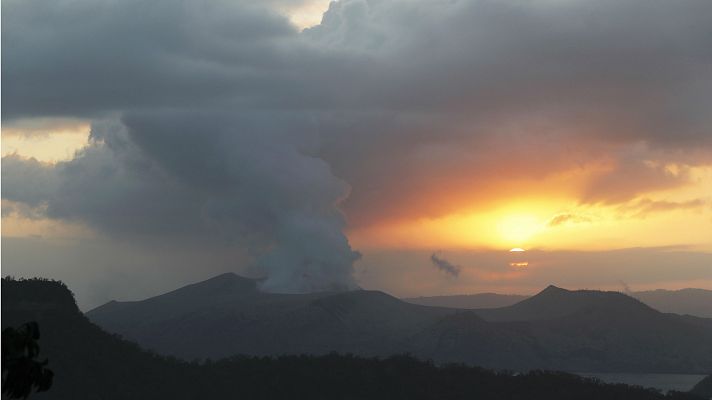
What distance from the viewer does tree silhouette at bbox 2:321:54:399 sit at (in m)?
35.5

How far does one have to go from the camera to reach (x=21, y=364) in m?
36.0

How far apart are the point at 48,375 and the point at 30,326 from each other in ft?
6.24

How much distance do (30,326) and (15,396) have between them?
10.3ft

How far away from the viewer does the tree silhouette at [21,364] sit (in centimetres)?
3550

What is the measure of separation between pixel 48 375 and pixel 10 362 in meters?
1.31

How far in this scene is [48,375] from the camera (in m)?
36.1

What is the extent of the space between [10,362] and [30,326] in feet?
6.20

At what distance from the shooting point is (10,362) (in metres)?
36.2

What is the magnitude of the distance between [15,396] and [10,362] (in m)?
1.36

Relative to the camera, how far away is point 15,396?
36.9m

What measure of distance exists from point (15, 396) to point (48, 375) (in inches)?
67.5
